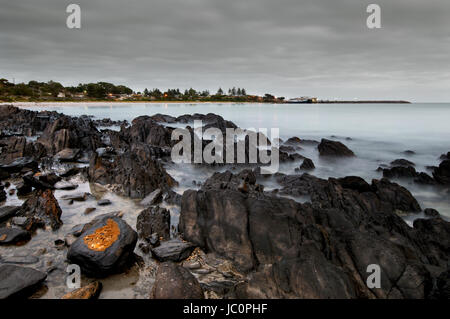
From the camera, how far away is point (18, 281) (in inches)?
190

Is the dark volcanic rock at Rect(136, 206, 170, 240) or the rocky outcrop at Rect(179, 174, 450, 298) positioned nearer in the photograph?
the rocky outcrop at Rect(179, 174, 450, 298)

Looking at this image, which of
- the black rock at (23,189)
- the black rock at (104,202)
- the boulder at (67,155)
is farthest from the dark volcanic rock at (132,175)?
the boulder at (67,155)

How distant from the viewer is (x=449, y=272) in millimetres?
4984

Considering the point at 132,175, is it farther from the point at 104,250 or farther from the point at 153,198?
the point at 104,250

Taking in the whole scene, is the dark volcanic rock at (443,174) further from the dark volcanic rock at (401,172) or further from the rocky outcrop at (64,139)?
the rocky outcrop at (64,139)

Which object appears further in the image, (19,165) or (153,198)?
(19,165)

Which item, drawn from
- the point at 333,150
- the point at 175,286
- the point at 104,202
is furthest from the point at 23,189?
the point at 333,150

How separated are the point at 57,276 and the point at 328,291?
17.3 ft

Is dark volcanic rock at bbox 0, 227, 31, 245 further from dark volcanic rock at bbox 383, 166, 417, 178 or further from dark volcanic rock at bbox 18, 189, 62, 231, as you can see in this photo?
dark volcanic rock at bbox 383, 166, 417, 178

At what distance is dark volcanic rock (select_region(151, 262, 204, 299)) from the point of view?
4754 millimetres

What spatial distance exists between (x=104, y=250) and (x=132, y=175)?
5.96 meters

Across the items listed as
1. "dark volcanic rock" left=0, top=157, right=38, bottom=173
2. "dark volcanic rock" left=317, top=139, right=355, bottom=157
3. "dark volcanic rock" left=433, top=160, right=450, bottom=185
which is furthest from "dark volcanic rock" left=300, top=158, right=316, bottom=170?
"dark volcanic rock" left=0, top=157, right=38, bottom=173

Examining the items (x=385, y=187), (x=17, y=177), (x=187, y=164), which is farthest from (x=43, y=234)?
(x=385, y=187)

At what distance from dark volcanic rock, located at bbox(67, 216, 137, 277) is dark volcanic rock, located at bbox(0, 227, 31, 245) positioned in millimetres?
2057
